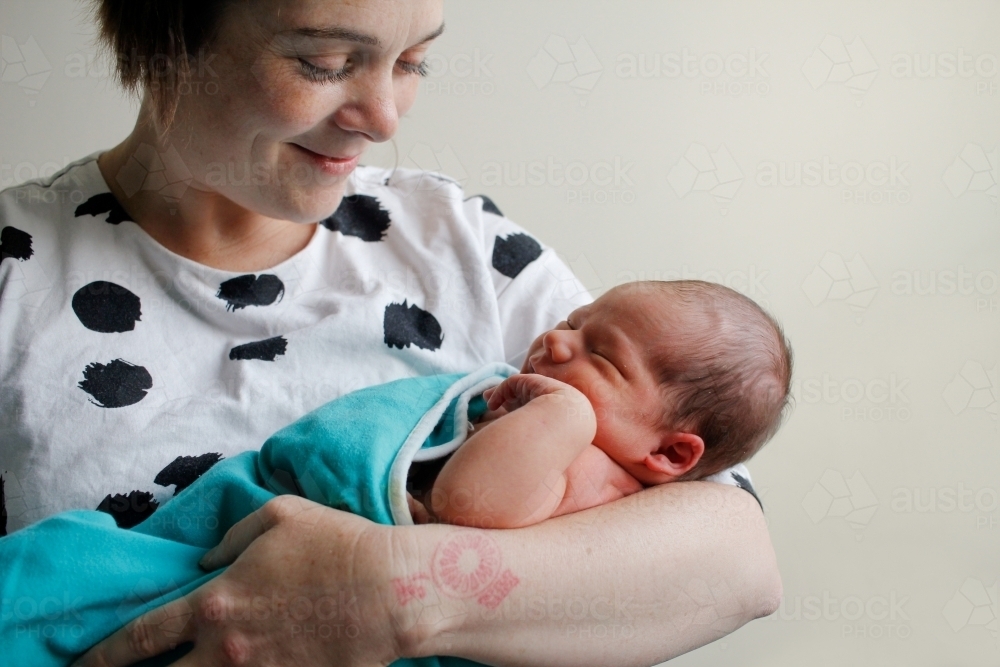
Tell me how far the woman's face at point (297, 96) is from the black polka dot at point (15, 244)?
230 mm

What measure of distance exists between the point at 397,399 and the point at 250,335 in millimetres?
251

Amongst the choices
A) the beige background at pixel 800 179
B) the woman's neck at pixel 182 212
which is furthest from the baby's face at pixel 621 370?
the beige background at pixel 800 179

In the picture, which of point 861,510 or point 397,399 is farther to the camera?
point 861,510

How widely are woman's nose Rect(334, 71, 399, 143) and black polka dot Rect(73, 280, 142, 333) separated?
363 millimetres

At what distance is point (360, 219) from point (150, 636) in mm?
675

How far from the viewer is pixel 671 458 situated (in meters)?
1.08

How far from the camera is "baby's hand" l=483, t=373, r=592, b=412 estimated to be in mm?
977

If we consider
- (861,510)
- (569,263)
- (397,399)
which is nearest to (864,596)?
(861,510)

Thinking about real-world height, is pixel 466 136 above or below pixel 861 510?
above

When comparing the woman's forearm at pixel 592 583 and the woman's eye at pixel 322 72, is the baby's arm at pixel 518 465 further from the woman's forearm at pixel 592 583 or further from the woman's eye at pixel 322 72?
the woman's eye at pixel 322 72

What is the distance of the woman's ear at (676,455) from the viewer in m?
1.05

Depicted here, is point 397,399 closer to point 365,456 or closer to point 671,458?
point 365,456

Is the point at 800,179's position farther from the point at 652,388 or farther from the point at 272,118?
the point at 272,118

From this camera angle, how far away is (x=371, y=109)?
3.48 ft
